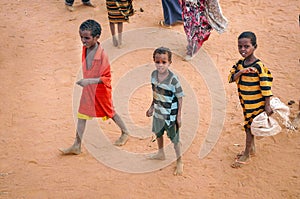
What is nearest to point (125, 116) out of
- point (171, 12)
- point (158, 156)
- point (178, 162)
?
point (158, 156)

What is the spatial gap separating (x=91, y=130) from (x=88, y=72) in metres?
1.02

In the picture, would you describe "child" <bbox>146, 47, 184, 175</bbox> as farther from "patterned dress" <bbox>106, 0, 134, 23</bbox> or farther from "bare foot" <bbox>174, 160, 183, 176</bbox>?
"patterned dress" <bbox>106, 0, 134, 23</bbox>

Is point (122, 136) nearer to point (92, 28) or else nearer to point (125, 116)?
point (125, 116)

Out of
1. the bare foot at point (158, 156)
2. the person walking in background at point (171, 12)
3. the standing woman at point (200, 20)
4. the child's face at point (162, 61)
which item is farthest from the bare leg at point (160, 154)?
the person walking in background at point (171, 12)

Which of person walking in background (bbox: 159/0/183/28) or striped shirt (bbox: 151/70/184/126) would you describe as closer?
striped shirt (bbox: 151/70/184/126)

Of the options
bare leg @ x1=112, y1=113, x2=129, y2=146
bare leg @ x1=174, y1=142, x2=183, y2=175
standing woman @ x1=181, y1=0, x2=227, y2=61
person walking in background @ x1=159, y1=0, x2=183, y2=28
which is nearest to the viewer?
bare leg @ x1=174, y1=142, x2=183, y2=175

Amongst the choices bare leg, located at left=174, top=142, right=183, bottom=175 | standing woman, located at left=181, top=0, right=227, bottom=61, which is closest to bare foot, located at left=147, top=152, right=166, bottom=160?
bare leg, located at left=174, top=142, right=183, bottom=175

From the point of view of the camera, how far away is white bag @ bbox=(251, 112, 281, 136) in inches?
160

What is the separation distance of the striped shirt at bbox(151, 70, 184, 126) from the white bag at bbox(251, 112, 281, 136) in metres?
0.75

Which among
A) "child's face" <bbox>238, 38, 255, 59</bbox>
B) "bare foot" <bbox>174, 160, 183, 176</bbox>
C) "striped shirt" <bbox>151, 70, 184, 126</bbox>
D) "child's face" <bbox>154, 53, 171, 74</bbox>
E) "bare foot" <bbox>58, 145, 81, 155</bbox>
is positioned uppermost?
"child's face" <bbox>238, 38, 255, 59</bbox>

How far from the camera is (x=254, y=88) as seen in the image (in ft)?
13.2

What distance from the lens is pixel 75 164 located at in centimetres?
453

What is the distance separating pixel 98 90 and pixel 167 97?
74 cm

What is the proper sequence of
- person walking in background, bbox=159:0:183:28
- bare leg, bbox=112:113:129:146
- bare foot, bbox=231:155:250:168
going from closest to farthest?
bare foot, bbox=231:155:250:168
bare leg, bbox=112:113:129:146
person walking in background, bbox=159:0:183:28
